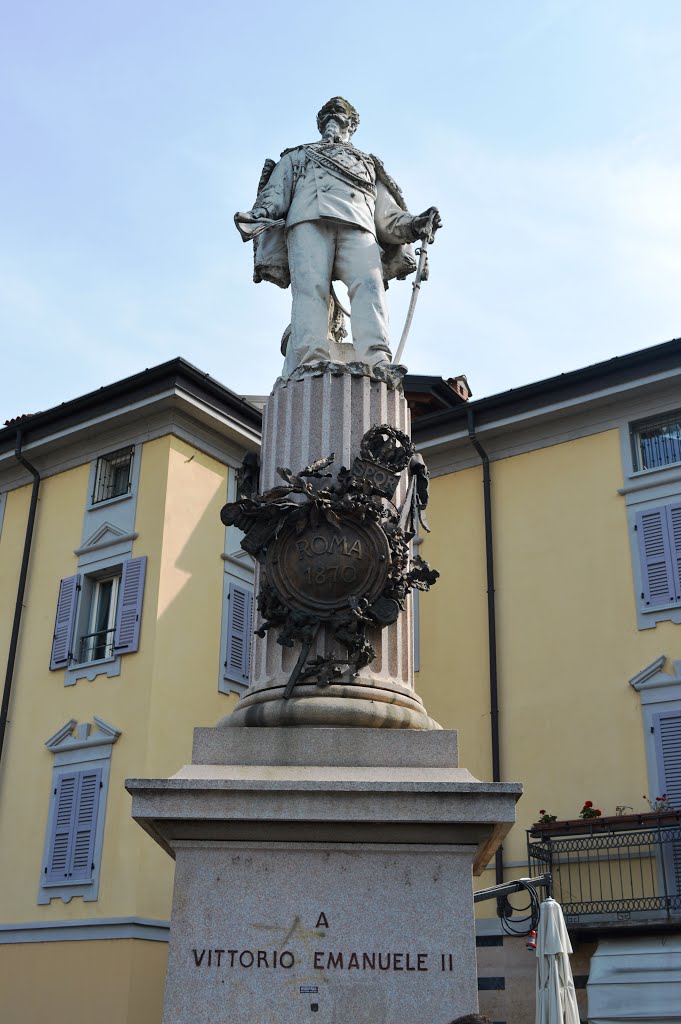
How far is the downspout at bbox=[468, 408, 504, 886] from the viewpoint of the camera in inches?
709

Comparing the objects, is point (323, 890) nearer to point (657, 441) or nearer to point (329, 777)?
point (329, 777)

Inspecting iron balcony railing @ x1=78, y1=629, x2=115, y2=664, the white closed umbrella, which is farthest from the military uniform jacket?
iron balcony railing @ x1=78, y1=629, x2=115, y2=664

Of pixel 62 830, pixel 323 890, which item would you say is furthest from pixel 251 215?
pixel 62 830

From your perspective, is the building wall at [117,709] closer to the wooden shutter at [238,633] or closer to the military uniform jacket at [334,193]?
the wooden shutter at [238,633]

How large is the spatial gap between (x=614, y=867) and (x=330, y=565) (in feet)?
35.6

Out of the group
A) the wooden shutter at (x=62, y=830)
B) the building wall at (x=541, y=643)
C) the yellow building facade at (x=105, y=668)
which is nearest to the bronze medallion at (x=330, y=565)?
the building wall at (x=541, y=643)

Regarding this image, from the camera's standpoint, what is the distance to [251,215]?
8.52 meters

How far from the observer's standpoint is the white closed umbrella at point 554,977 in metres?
5.72

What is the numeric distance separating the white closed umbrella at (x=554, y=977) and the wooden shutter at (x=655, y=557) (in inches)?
472

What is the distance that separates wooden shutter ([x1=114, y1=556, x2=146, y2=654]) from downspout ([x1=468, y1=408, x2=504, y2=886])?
222 inches

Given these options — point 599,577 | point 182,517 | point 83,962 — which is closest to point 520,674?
point 599,577

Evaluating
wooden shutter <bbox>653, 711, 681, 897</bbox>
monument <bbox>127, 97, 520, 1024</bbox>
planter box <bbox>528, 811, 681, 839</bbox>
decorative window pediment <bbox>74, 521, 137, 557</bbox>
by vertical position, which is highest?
decorative window pediment <bbox>74, 521, 137, 557</bbox>

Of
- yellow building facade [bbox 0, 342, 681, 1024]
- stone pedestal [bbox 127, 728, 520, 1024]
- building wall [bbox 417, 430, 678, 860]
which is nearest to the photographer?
stone pedestal [bbox 127, 728, 520, 1024]

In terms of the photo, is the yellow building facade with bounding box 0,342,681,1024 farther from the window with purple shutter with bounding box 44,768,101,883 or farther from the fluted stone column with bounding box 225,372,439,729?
the fluted stone column with bounding box 225,372,439,729
